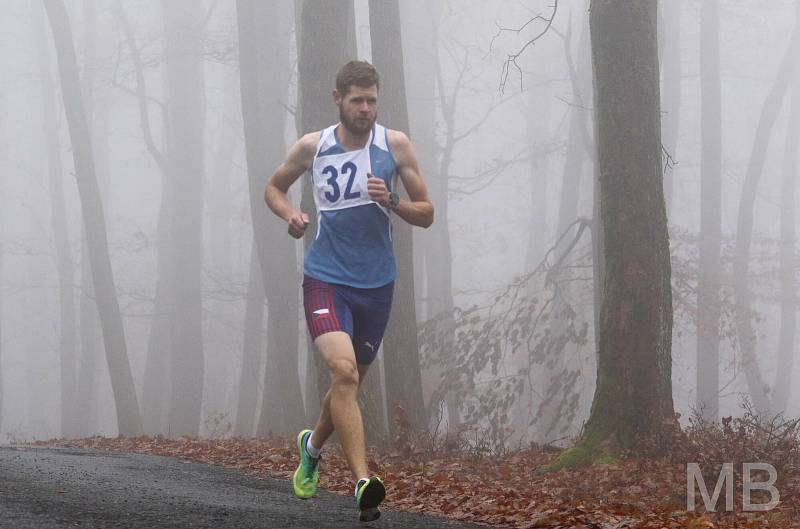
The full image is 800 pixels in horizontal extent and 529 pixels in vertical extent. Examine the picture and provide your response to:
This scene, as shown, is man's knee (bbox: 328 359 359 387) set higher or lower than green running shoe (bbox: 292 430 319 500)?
higher

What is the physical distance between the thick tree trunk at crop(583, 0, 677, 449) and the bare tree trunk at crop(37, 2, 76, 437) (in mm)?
29839

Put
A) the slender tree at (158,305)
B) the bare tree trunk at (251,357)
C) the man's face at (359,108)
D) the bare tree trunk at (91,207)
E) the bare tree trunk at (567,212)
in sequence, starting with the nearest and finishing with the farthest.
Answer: the man's face at (359,108) → the bare tree trunk at (567,212) → the bare tree trunk at (91,207) → the bare tree trunk at (251,357) → the slender tree at (158,305)

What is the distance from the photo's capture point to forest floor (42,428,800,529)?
23.8 ft

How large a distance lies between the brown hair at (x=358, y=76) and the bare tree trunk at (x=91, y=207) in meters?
19.5

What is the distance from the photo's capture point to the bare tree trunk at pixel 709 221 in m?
26.1

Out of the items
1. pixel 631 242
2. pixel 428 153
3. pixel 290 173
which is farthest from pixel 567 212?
pixel 290 173

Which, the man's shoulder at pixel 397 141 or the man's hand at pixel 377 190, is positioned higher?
the man's shoulder at pixel 397 141

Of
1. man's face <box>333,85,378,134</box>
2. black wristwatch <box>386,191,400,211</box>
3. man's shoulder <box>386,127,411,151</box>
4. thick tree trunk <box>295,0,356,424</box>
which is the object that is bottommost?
black wristwatch <box>386,191,400,211</box>

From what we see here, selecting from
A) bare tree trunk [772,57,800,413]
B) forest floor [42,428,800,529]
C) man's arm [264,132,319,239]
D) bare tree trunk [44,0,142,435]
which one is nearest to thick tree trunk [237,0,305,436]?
bare tree trunk [44,0,142,435]

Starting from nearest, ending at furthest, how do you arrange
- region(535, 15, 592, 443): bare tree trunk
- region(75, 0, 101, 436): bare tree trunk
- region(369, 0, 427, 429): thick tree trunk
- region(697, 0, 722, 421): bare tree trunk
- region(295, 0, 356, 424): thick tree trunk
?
region(295, 0, 356, 424): thick tree trunk < region(369, 0, 427, 429): thick tree trunk < region(535, 15, 592, 443): bare tree trunk < region(697, 0, 722, 421): bare tree trunk < region(75, 0, 101, 436): bare tree trunk

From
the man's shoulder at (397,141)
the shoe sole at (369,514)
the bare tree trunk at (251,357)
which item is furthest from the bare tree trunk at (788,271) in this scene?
the shoe sole at (369,514)

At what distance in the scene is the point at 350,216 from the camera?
6.47 metres

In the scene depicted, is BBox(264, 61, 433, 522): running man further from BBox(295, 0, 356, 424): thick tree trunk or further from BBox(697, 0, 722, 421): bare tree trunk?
BBox(697, 0, 722, 421): bare tree trunk

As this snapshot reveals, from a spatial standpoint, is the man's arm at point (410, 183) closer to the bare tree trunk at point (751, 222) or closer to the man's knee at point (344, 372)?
the man's knee at point (344, 372)
